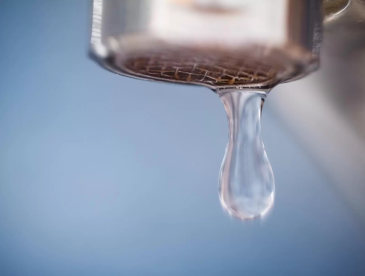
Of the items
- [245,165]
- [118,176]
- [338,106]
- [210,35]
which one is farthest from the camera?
[118,176]

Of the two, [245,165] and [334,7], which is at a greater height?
[334,7]

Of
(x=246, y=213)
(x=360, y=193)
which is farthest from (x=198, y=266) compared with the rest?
(x=246, y=213)

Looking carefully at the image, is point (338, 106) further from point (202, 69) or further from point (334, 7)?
point (202, 69)

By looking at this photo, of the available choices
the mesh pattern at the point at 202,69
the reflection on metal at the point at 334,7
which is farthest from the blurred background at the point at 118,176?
the mesh pattern at the point at 202,69

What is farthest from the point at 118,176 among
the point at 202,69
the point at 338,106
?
the point at 202,69

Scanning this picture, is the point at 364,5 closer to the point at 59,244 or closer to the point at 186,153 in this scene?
the point at 186,153

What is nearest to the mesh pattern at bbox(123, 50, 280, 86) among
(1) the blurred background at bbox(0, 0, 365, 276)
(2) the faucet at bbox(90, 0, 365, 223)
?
(2) the faucet at bbox(90, 0, 365, 223)

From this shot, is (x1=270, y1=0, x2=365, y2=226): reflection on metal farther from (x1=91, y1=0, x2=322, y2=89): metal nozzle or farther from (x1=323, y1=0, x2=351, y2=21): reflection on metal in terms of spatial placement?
(x1=91, y1=0, x2=322, y2=89): metal nozzle
